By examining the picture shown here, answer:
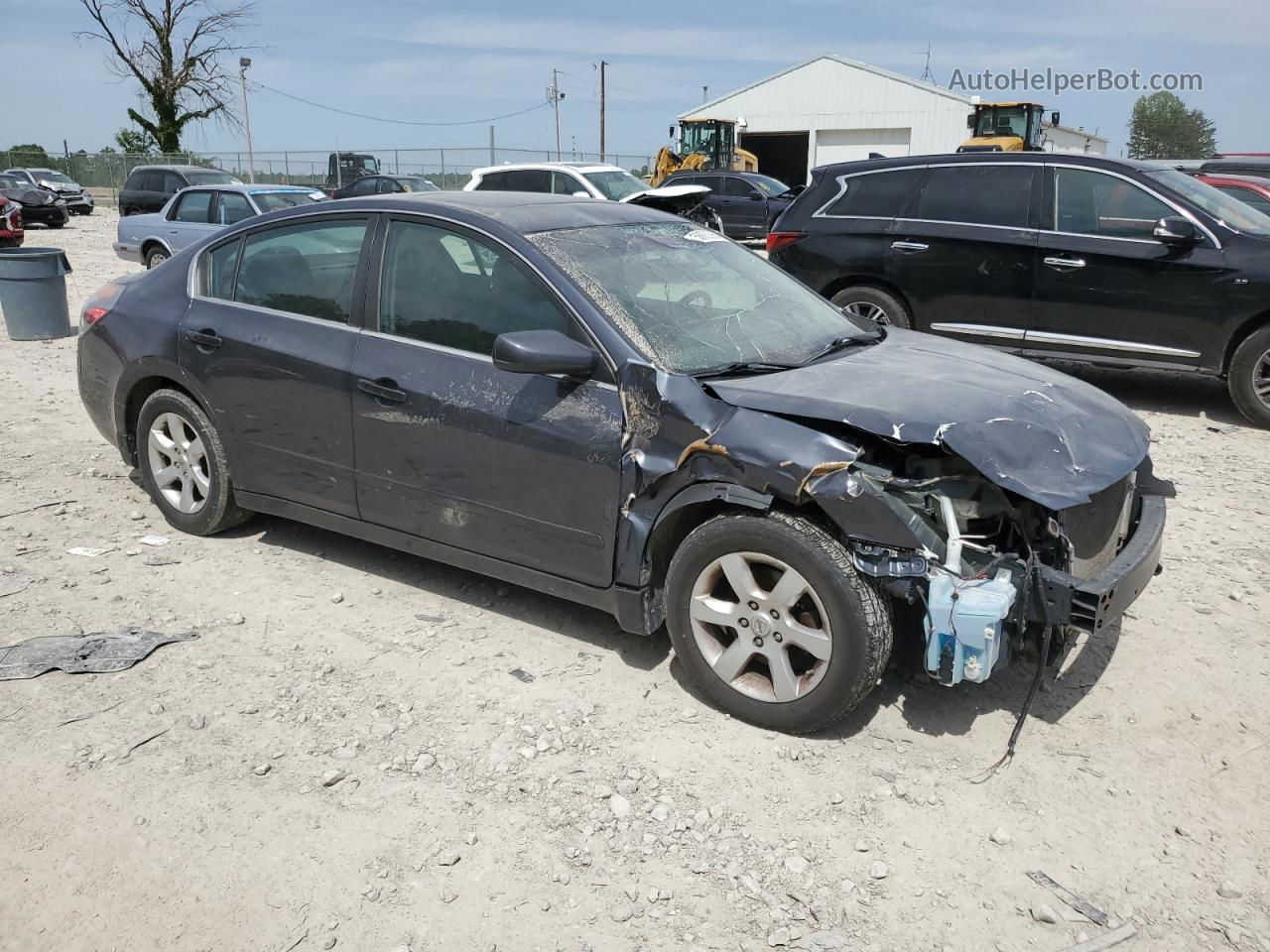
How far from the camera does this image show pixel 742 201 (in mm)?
23141

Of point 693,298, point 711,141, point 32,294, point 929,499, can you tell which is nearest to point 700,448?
point 929,499

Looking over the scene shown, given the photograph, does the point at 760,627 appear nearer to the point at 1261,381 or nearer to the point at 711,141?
the point at 1261,381

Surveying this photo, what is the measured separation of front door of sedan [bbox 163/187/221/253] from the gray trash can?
11.5ft

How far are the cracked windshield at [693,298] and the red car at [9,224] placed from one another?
682 inches

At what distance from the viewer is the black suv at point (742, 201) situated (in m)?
22.9

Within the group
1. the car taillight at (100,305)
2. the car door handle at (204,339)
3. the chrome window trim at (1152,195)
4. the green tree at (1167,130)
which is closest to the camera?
the car door handle at (204,339)

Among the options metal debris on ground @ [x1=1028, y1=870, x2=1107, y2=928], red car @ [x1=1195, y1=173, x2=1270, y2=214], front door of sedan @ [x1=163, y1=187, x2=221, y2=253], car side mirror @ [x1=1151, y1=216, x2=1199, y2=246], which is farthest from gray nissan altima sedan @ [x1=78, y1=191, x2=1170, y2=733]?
front door of sedan @ [x1=163, y1=187, x2=221, y2=253]

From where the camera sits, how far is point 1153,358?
7520 millimetres

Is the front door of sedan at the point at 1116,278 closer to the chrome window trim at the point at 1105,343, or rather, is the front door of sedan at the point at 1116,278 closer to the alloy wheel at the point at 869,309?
the chrome window trim at the point at 1105,343

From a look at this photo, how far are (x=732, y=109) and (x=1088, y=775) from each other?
1764 inches

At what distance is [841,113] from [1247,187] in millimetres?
33125

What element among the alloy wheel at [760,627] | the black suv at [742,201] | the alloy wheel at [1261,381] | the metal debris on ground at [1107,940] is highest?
the black suv at [742,201]

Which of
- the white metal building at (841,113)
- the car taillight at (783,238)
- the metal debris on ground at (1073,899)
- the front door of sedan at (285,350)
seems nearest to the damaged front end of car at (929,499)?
the metal debris on ground at (1073,899)

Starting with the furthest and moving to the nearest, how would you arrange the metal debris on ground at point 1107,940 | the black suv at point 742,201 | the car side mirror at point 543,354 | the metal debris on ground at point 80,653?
1. the black suv at point 742,201
2. the metal debris on ground at point 80,653
3. the car side mirror at point 543,354
4. the metal debris on ground at point 1107,940
